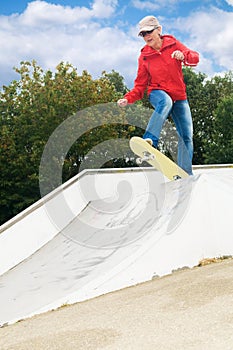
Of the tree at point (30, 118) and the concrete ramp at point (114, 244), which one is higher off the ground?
the tree at point (30, 118)

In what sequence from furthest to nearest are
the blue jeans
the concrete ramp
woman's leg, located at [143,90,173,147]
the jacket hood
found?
the blue jeans < the jacket hood < woman's leg, located at [143,90,173,147] < the concrete ramp

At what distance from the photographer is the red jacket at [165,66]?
8.39 meters

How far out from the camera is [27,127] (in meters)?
23.5

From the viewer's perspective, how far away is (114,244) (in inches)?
271

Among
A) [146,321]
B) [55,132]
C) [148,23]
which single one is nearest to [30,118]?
[55,132]

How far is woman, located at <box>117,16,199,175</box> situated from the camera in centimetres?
833

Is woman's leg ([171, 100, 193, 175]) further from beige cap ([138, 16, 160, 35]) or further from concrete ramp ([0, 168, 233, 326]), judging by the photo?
beige cap ([138, 16, 160, 35])

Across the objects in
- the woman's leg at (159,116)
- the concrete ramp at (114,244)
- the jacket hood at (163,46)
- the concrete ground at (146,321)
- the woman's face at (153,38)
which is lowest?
the concrete ground at (146,321)

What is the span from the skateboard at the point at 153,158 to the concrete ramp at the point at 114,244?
0.44 m

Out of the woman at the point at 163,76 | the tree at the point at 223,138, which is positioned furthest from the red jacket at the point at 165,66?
the tree at the point at 223,138

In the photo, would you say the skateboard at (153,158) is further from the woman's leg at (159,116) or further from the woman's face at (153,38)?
the woman's face at (153,38)

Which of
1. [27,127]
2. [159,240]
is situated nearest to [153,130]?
[159,240]

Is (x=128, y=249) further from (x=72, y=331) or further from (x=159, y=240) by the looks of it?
(x=72, y=331)

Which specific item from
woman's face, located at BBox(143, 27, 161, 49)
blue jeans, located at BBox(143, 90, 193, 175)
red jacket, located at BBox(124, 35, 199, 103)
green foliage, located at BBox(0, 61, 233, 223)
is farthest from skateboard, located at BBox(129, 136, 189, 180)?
green foliage, located at BBox(0, 61, 233, 223)
